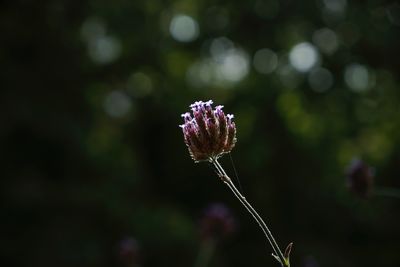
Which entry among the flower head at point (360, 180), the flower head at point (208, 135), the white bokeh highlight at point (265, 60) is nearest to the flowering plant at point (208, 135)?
the flower head at point (208, 135)

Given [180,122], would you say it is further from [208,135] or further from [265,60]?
[208,135]

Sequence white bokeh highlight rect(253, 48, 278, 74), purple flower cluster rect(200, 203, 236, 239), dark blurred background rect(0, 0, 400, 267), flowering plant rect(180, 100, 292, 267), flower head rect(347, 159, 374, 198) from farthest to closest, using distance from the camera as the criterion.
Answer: white bokeh highlight rect(253, 48, 278, 74)
dark blurred background rect(0, 0, 400, 267)
purple flower cluster rect(200, 203, 236, 239)
flower head rect(347, 159, 374, 198)
flowering plant rect(180, 100, 292, 267)

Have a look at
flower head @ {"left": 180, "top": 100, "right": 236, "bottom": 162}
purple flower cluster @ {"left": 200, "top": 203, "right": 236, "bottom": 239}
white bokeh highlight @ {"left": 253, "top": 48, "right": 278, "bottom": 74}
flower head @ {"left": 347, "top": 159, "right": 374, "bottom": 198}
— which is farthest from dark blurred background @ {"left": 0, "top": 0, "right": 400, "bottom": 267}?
flower head @ {"left": 180, "top": 100, "right": 236, "bottom": 162}

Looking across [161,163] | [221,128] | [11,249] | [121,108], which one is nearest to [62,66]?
[121,108]

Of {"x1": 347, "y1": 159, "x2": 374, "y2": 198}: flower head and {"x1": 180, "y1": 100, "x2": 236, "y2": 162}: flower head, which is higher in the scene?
{"x1": 180, "y1": 100, "x2": 236, "y2": 162}: flower head

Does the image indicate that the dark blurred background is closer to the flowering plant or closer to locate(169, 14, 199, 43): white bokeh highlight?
locate(169, 14, 199, 43): white bokeh highlight

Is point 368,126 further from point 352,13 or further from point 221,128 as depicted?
point 221,128

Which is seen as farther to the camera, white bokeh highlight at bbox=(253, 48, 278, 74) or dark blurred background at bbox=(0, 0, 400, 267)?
white bokeh highlight at bbox=(253, 48, 278, 74)
